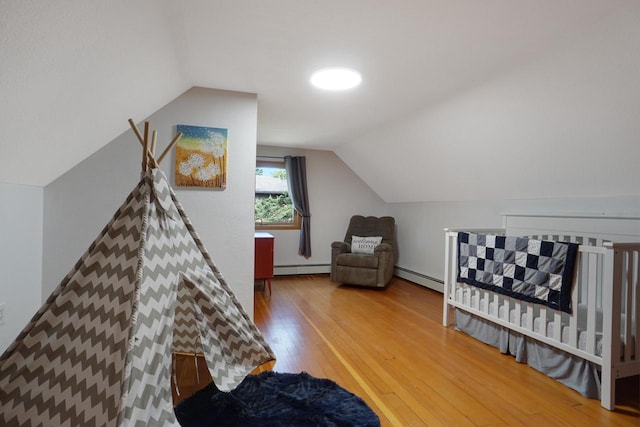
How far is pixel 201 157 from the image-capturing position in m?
2.64

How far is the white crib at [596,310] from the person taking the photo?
72.2 inches

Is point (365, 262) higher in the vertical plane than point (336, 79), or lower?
lower

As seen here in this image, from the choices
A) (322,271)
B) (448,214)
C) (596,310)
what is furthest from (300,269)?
(596,310)

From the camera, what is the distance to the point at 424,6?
158 centimetres

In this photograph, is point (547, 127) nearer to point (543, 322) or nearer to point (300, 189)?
point (543, 322)

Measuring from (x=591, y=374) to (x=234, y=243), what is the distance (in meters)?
2.54

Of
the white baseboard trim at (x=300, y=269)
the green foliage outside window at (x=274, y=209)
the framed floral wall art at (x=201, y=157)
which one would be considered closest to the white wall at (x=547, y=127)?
the framed floral wall art at (x=201, y=157)

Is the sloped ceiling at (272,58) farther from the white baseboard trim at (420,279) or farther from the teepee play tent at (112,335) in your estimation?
the white baseboard trim at (420,279)

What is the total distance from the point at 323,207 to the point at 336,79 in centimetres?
302

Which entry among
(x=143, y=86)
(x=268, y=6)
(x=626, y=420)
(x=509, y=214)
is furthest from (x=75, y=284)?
(x=509, y=214)

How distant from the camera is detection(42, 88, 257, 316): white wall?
2400 mm

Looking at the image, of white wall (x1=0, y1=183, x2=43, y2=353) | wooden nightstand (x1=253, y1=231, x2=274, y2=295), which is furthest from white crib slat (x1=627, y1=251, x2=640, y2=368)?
white wall (x1=0, y1=183, x2=43, y2=353)

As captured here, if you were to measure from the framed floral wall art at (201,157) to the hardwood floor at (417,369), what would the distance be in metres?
1.40

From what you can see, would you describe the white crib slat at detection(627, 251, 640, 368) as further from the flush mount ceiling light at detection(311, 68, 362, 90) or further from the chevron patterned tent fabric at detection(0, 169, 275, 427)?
the chevron patterned tent fabric at detection(0, 169, 275, 427)
